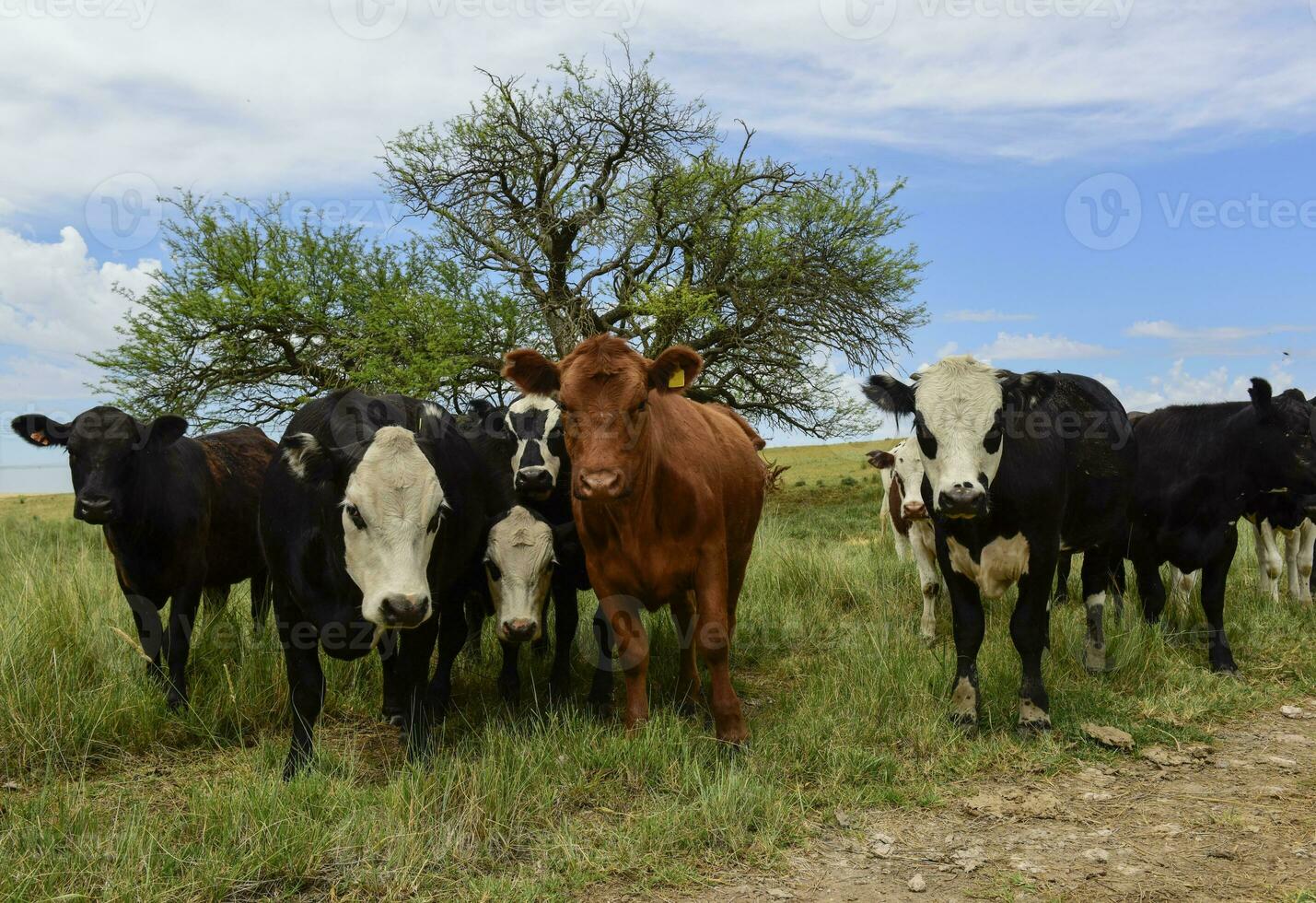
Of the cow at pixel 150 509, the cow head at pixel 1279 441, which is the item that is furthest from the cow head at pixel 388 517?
Answer: the cow head at pixel 1279 441

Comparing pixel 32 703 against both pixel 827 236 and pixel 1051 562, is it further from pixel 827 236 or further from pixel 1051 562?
pixel 827 236

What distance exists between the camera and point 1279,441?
25.0 feet

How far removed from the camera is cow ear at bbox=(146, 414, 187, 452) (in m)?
6.41

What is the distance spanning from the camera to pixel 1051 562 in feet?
17.8

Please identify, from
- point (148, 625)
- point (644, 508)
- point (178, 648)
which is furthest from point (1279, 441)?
point (148, 625)

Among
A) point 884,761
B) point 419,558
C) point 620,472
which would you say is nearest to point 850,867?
point 884,761

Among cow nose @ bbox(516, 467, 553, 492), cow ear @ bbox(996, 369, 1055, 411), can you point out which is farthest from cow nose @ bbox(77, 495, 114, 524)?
cow ear @ bbox(996, 369, 1055, 411)

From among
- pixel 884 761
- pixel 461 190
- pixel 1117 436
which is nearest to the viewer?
pixel 884 761

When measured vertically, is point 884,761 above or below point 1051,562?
below

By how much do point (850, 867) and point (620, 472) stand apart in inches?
78.9

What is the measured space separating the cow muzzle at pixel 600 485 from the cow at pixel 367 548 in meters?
0.73

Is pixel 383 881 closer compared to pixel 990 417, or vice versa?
pixel 383 881

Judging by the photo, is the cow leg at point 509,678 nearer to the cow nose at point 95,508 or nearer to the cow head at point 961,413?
the cow nose at point 95,508

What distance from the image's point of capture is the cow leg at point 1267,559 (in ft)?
29.1
